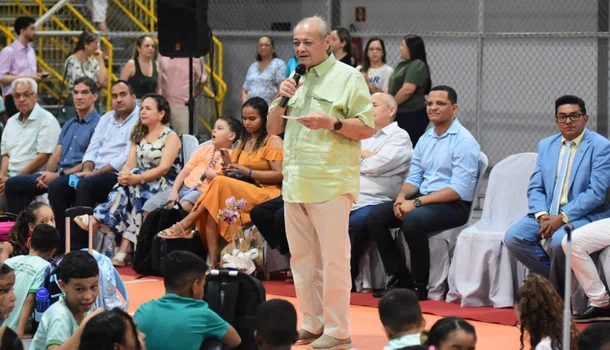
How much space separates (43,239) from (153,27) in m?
8.47

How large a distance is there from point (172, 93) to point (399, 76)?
8.22 feet

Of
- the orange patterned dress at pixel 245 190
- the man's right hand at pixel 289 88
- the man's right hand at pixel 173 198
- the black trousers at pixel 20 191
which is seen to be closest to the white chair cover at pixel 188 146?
the man's right hand at pixel 173 198

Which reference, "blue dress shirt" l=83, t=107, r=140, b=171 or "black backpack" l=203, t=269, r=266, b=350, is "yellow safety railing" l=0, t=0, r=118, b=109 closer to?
"blue dress shirt" l=83, t=107, r=140, b=171

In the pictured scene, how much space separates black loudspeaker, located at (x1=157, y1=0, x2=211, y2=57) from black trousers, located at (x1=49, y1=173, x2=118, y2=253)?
1.23 metres

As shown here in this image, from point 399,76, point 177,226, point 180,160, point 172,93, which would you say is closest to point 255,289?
point 177,226

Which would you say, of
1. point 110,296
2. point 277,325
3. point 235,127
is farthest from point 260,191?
point 277,325

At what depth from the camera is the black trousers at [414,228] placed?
291 inches

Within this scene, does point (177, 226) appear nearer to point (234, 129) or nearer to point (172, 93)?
point (234, 129)

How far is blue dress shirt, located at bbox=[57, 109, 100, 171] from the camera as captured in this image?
9.66 m

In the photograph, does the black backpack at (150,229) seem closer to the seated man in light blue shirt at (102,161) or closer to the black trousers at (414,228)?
the seated man in light blue shirt at (102,161)

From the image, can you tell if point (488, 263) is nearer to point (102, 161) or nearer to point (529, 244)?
point (529, 244)

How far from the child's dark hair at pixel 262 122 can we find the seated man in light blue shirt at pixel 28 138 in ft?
7.39

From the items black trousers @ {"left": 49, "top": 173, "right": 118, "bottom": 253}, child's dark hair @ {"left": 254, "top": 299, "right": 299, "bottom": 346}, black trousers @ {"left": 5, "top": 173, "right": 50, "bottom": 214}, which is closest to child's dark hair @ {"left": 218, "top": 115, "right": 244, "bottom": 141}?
black trousers @ {"left": 49, "top": 173, "right": 118, "bottom": 253}

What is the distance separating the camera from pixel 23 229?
6.65 meters
